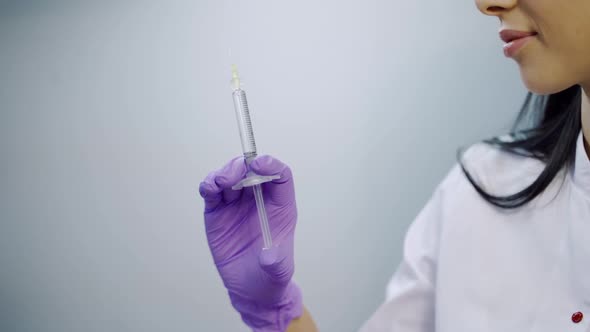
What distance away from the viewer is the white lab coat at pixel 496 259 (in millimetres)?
847

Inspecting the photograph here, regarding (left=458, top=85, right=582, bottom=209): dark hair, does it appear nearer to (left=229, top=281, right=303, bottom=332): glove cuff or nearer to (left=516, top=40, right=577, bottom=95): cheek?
(left=516, top=40, right=577, bottom=95): cheek

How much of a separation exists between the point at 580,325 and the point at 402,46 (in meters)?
0.63

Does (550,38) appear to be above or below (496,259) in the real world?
above

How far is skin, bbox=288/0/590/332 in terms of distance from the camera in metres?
0.69

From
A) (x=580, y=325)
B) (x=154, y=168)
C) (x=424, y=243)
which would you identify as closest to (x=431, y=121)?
(x=424, y=243)

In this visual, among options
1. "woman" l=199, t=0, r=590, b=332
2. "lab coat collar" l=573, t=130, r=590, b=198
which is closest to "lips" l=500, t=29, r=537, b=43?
"woman" l=199, t=0, r=590, b=332

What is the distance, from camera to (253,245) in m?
0.89

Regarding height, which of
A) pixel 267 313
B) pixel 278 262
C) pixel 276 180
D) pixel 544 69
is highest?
pixel 544 69

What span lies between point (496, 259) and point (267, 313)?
16.4 inches

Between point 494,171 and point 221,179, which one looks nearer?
point 221,179

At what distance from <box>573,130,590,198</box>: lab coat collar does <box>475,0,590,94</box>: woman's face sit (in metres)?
0.17

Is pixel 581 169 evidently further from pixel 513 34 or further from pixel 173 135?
pixel 173 135

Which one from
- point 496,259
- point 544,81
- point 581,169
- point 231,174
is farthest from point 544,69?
point 231,174

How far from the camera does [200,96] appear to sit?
2.96ft
